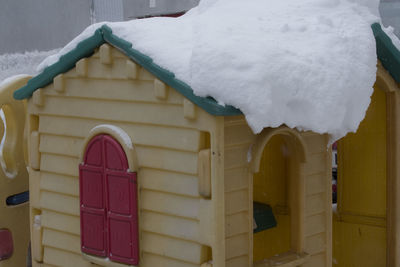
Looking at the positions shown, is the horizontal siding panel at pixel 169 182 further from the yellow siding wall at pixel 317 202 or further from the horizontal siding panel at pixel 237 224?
the yellow siding wall at pixel 317 202

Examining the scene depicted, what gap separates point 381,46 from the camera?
16.1ft

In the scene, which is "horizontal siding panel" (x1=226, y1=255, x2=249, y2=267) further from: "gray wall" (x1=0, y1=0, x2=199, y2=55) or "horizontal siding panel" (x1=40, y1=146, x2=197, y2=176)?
"gray wall" (x1=0, y1=0, x2=199, y2=55)

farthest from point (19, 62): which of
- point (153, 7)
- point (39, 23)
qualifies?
point (153, 7)

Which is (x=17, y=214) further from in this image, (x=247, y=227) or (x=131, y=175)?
(x=247, y=227)

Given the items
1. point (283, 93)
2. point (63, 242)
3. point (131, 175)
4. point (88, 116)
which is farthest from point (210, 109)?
point (63, 242)

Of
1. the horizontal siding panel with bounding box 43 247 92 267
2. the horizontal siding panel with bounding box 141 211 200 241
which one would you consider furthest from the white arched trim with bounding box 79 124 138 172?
the horizontal siding panel with bounding box 43 247 92 267

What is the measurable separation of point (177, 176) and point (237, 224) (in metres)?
0.52

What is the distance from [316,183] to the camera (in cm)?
482

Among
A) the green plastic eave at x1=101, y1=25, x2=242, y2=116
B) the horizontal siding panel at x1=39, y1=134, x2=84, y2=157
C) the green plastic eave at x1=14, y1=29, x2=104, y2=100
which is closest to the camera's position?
the green plastic eave at x1=101, y1=25, x2=242, y2=116

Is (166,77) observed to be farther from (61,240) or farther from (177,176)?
(61,240)

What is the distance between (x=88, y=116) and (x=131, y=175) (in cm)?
69

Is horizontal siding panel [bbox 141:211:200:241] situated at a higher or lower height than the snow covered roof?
lower

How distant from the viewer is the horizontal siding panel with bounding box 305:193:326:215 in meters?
4.78

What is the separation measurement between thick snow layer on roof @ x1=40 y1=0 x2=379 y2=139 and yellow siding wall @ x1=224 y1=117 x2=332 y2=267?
0.29 m
